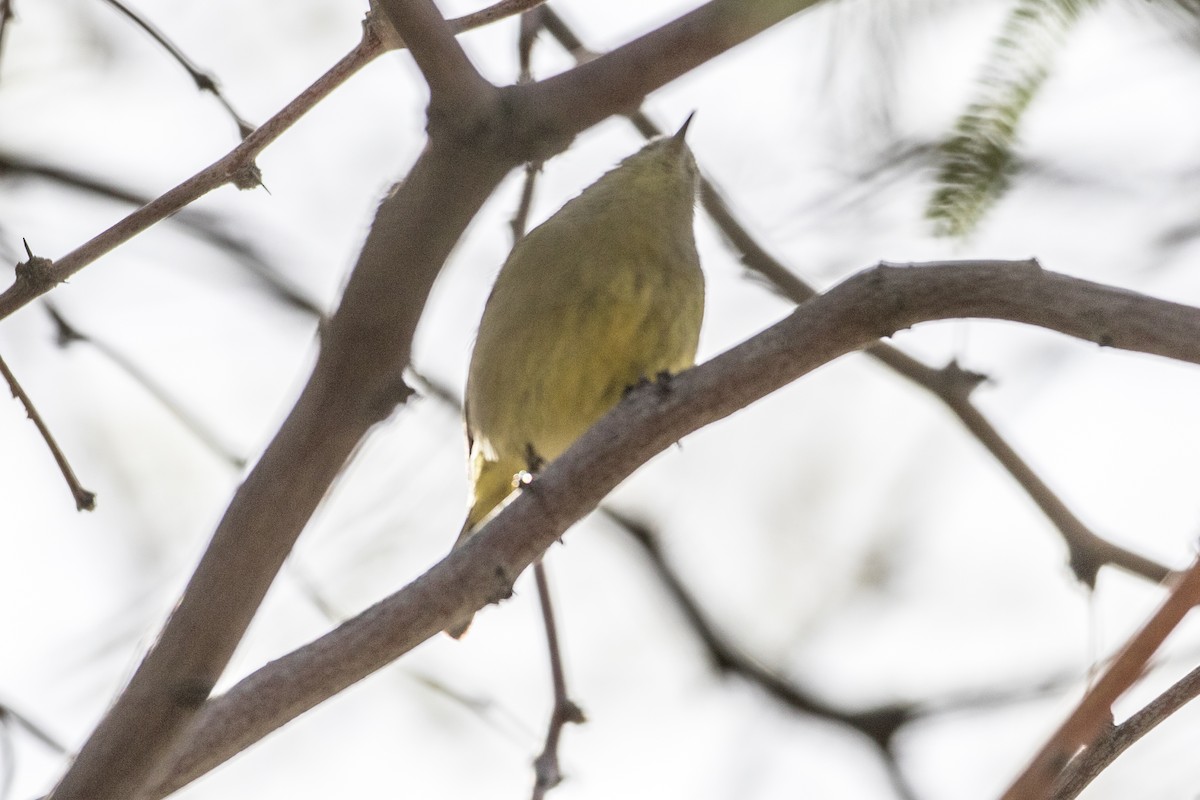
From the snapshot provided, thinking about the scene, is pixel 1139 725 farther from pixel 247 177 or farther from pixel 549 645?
pixel 549 645

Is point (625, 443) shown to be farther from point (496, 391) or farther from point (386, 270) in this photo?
point (496, 391)

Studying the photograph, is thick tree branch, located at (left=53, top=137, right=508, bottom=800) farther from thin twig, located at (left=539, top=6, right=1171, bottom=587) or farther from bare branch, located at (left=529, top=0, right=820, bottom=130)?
thin twig, located at (left=539, top=6, right=1171, bottom=587)

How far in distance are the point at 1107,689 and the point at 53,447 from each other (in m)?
2.21

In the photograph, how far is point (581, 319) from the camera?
392 centimetres

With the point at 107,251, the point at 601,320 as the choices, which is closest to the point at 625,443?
the point at 107,251

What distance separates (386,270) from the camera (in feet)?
7.79

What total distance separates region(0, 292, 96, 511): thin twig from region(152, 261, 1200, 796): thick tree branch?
2.20 feet

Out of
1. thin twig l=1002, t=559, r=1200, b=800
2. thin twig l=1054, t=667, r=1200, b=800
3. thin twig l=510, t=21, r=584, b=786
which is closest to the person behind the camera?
thin twig l=1002, t=559, r=1200, b=800

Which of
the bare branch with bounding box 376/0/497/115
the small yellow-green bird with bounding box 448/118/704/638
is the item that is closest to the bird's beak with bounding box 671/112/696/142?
the small yellow-green bird with bounding box 448/118/704/638

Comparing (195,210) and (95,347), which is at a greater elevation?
(195,210)

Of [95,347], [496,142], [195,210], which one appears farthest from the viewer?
[195,210]

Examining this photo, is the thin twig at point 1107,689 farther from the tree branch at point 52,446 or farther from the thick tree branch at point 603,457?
the tree branch at point 52,446

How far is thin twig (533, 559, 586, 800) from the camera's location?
316 centimetres

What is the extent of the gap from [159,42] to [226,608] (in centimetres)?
125
